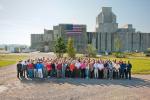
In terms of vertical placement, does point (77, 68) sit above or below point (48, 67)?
below

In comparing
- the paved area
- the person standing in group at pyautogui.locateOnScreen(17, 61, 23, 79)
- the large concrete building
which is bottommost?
the paved area

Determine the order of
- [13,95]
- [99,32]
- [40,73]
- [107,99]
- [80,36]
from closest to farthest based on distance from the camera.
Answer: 1. [107,99]
2. [13,95]
3. [40,73]
4. [80,36]
5. [99,32]

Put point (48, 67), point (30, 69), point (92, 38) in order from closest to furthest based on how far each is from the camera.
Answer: point (30, 69), point (48, 67), point (92, 38)

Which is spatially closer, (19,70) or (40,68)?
(40,68)

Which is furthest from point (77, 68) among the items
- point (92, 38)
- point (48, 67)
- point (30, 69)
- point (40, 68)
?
point (92, 38)

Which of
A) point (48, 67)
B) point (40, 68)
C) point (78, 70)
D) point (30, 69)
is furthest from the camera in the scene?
point (78, 70)

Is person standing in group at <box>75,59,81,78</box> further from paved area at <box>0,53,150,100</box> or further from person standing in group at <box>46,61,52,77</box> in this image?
paved area at <box>0,53,150,100</box>

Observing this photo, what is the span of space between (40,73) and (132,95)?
11.6m

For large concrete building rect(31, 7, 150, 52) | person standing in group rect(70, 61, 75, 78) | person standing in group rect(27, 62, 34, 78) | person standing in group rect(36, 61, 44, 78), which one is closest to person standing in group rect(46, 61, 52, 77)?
person standing in group rect(36, 61, 44, 78)

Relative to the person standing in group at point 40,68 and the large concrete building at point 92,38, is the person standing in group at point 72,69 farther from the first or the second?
the large concrete building at point 92,38

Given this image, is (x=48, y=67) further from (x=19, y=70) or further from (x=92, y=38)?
(x=92, y=38)


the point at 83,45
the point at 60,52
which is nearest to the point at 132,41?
the point at 83,45

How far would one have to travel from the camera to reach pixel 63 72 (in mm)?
30266

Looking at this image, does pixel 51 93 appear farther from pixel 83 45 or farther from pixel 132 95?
pixel 83 45
